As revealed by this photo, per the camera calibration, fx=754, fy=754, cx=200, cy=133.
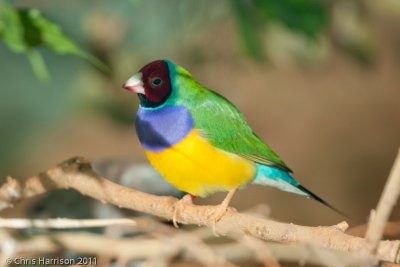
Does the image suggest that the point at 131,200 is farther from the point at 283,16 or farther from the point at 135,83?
the point at 283,16

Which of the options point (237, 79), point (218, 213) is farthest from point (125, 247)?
point (237, 79)

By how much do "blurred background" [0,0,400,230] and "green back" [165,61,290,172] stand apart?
0.46ft

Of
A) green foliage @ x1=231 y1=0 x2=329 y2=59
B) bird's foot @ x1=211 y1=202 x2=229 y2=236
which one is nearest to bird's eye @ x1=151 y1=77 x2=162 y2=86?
bird's foot @ x1=211 y1=202 x2=229 y2=236

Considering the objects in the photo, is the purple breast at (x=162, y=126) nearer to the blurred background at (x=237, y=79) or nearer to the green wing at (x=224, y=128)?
the green wing at (x=224, y=128)

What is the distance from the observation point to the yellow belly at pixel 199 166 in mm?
1159

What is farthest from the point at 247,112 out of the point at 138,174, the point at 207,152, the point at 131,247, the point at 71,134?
the point at 131,247

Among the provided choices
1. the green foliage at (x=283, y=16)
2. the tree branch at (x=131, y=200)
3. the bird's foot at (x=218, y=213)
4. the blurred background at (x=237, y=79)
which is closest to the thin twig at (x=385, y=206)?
the tree branch at (x=131, y=200)

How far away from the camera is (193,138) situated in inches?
47.1

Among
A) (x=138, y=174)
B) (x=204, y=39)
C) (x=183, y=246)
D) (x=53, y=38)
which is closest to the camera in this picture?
(x=183, y=246)

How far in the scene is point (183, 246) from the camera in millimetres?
709

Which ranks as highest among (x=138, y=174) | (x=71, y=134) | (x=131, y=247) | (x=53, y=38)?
(x=53, y=38)


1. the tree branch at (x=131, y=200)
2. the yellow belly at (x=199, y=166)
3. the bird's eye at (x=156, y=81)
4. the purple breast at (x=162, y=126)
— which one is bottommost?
the tree branch at (x=131, y=200)

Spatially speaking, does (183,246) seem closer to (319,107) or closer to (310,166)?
(310,166)

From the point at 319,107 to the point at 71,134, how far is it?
3.91 ft
